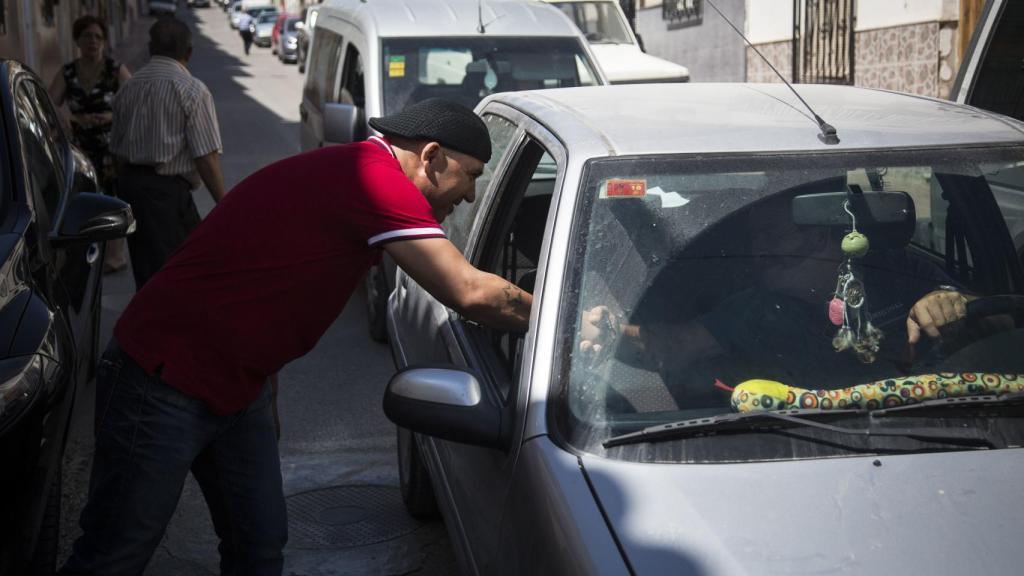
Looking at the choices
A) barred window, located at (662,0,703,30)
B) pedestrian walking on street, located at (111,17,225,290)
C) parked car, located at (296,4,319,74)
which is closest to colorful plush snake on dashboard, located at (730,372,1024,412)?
pedestrian walking on street, located at (111,17,225,290)

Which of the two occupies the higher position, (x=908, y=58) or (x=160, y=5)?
(x=908, y=58)

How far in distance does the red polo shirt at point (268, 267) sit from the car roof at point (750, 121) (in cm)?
54

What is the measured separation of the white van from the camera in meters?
13.2

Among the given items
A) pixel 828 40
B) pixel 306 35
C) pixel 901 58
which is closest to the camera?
pixel 901 58

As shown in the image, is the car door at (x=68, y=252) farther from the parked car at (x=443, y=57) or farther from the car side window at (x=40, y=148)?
the parked car at (x=443, y=57)

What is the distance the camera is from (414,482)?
4.39m

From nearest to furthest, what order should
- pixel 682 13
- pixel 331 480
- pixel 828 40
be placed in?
pixel 331 480, pixel 828 40, pixel 682 13

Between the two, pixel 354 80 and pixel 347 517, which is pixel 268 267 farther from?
pixel 354 80

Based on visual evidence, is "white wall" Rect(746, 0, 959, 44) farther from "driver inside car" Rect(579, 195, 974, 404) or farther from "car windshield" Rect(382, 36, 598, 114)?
"driver inside car" Rect(579, 195, 974, 404)

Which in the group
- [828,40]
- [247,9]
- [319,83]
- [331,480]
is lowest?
[247,9]

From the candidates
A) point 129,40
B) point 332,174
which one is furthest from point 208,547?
point 129,40

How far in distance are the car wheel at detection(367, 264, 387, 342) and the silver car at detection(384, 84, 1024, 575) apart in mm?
3481

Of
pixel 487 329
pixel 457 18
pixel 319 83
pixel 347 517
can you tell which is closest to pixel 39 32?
pixel 319 83

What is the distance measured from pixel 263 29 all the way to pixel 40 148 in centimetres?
4433
